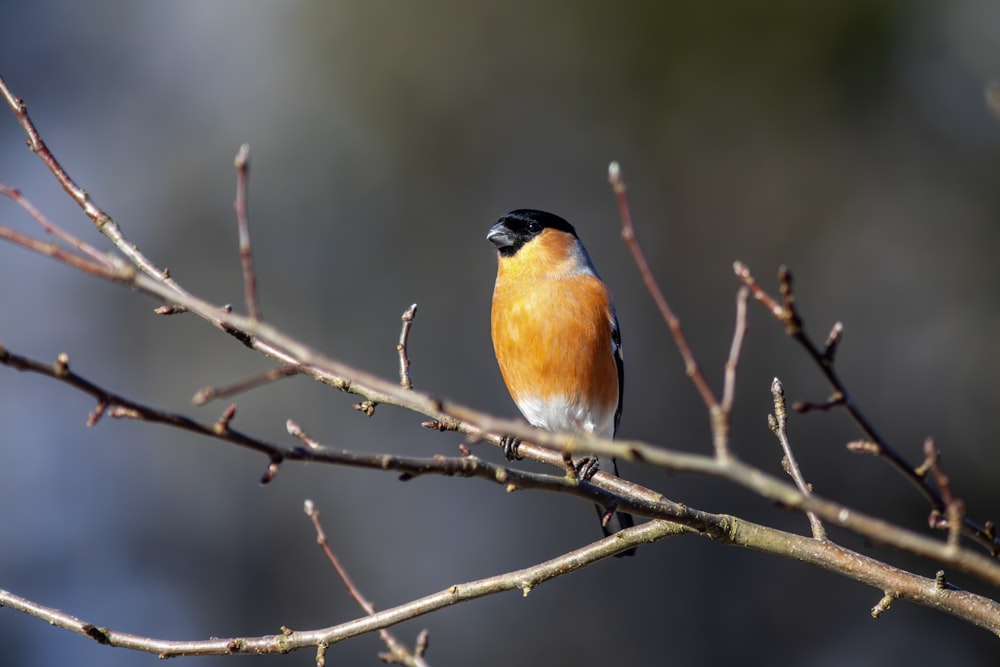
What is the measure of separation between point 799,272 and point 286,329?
458cm

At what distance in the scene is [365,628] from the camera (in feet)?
7.25

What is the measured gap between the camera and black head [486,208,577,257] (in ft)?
15.1

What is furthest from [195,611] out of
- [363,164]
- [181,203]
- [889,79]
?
[889,79]

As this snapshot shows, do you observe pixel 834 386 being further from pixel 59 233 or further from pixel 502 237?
pixel 502 237

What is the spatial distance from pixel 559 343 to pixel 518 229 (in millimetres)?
798

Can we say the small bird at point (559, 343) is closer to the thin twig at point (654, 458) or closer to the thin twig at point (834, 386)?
the thin twig at point (834, 386)

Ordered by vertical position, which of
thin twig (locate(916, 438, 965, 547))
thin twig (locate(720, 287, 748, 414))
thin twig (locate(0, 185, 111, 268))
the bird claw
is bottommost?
thin twig (locate(916, 438, 965, 547))

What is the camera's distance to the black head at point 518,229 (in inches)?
182

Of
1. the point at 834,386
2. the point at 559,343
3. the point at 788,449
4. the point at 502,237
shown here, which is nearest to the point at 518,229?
the point at 502,237

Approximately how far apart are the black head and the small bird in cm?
7

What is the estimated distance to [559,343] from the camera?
13.5 feet

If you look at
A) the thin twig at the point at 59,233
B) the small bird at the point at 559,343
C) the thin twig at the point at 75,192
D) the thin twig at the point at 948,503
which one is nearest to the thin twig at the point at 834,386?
the thin twig at the point at 948,503

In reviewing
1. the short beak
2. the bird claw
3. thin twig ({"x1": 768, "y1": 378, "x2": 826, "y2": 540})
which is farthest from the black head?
thin twig ({"x1": 768, "y1": 378, "x2": 826, "y2": 540})

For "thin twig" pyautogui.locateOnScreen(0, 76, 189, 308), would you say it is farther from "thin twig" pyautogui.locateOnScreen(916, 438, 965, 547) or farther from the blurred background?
the blurred background
